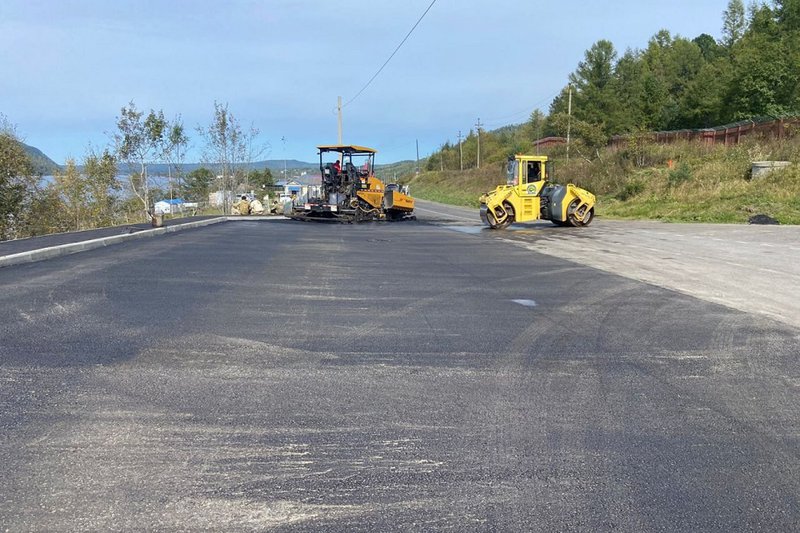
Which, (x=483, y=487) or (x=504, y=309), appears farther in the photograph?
(x=504, y=309)

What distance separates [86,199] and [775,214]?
33684mm

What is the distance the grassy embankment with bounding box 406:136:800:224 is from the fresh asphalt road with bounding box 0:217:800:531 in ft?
66.6

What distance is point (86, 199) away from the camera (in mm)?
34719

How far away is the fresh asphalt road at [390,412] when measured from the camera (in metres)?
3.22

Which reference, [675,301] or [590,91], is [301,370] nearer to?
[675,301]

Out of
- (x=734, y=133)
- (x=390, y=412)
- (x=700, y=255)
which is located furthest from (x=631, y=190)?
(x=390, y=412)

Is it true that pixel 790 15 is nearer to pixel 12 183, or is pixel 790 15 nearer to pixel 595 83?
pixel 595 83

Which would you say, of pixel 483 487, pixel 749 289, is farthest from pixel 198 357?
pixel 749 289

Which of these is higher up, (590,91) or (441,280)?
(590,91)

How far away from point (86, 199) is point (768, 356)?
35.9m

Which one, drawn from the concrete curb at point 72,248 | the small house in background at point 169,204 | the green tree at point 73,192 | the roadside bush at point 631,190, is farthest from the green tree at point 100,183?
the roadside bush at point 631,190

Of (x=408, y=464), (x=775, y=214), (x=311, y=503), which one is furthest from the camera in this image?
(x=775, y=214)

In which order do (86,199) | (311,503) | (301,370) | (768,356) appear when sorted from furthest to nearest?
(86,199) → (768,356) → (301,370) → (311,503)

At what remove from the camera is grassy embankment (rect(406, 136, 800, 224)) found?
2651cm
